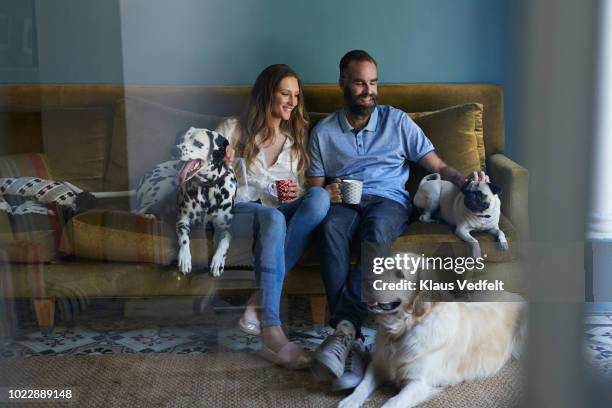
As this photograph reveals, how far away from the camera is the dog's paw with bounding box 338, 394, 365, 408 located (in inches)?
45.5

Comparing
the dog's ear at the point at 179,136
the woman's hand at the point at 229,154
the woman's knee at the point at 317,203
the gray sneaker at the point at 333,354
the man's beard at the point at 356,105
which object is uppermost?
the man's beard at the point at 356,105

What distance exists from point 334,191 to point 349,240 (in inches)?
3.8

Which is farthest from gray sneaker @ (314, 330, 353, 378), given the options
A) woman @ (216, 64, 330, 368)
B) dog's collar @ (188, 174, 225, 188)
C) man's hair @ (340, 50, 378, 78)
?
man's hair @ (340, 50, 378, 78)

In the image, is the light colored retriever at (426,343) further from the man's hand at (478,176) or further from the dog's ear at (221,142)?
the dog's ear at (221,142)

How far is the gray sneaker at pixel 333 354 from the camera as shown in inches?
46.1

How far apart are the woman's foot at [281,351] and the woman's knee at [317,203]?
0.23 m

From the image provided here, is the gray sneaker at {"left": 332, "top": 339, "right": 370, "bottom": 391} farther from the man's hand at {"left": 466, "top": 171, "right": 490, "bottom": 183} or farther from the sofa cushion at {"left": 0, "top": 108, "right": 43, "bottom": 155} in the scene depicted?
the sofa cushion at {"left": 0, "top": 108, "right": 43, "bottom": 155}

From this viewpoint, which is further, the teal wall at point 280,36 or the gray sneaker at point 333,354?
the gray sneaker at point 333,354

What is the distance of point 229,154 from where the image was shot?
1123 millimetres

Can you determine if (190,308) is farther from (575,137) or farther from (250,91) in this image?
(575,137)

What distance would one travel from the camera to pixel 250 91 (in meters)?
1.07

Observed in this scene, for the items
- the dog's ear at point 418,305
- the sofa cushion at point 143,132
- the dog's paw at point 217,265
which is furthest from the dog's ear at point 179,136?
A: the dog's ear at point 418,305

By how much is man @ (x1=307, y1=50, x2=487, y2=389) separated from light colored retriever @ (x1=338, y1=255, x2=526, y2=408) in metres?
0.04

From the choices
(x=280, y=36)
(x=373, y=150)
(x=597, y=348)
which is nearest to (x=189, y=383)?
(x=373, y=150)
